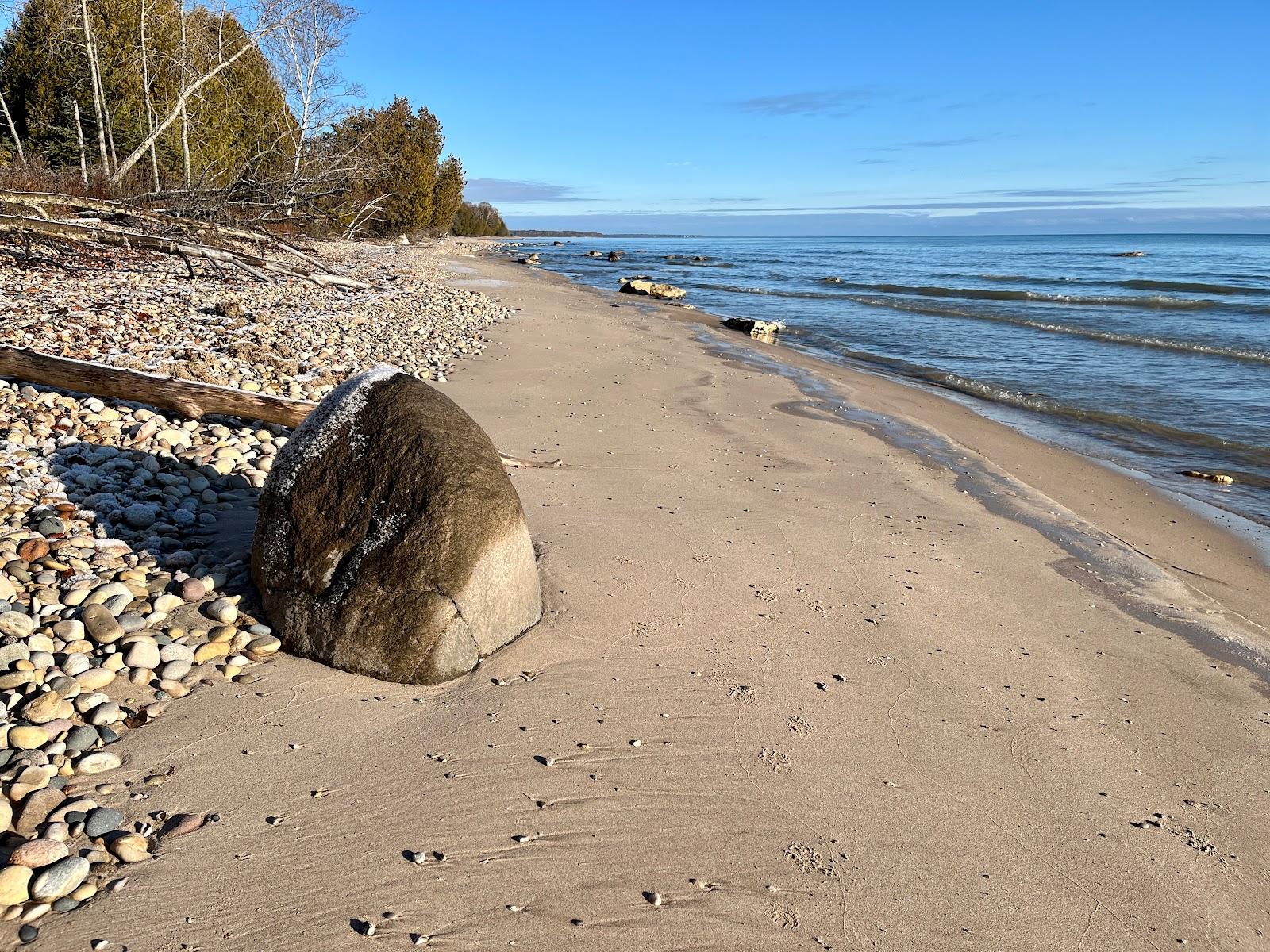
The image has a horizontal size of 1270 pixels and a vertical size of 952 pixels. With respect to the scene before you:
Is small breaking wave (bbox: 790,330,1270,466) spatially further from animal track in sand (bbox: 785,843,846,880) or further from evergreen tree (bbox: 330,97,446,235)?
evergreen tree (bbox: 330,97,446,235)

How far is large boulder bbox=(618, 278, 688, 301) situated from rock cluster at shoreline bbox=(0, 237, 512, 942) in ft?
59.8

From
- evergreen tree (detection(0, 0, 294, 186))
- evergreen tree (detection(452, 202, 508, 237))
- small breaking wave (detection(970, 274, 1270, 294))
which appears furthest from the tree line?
evergreen tree (detection(452, 202, 508, 237))

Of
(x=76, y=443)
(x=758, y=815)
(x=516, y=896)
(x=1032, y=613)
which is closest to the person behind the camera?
(x=516, y=896)

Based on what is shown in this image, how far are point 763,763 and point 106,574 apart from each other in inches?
132

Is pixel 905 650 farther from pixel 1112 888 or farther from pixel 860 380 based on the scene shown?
pixel 860 380

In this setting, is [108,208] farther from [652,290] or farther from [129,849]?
[652,290]

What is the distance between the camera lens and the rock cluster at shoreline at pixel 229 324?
25.6 ft

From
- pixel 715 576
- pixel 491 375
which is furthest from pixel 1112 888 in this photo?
pixel 491 375

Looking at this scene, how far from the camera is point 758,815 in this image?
2.89 metres

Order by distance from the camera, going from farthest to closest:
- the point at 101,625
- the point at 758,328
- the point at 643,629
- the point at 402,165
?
1. the point at 402,165
2. the point at 758,328
3. the point at 643,629
4. the point at 101,625

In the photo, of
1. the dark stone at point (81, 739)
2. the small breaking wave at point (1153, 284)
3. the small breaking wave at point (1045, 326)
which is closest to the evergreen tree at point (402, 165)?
the small breaking wave at point (1045, 326)

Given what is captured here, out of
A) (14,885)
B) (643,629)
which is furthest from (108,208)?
(14,885)

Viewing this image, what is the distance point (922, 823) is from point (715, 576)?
2.10 m

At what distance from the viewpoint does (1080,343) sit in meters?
17.4
